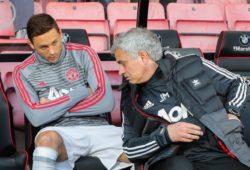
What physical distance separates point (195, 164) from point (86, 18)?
2836 mm

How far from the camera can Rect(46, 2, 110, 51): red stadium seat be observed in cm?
450

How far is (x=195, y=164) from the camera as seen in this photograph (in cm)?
223

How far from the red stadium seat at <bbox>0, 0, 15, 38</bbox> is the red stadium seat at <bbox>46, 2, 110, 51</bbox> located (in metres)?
0.42

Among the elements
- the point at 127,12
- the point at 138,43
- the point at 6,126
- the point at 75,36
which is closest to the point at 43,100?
the point at 6,126

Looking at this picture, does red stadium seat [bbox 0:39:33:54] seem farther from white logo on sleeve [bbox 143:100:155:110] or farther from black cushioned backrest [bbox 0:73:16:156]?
white logo on sleeve [bbox 143:100:155:110]

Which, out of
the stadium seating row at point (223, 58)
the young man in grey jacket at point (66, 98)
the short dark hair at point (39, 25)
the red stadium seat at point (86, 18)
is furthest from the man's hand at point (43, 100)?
the red stadium seat at point (86, 18)

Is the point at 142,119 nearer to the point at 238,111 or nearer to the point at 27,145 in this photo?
the point at 238,111

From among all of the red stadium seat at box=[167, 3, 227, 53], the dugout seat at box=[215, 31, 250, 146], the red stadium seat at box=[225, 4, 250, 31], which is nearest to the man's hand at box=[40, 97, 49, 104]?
the dugout seat at box=[215, 31, 250, 146]

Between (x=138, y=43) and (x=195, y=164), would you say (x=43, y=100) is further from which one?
(x=195, y=164)

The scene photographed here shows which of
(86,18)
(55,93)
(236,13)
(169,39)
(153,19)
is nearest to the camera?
(55,93)

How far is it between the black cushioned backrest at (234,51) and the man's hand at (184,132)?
1.53 meters

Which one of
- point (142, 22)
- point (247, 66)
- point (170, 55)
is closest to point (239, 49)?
point (247, 66)

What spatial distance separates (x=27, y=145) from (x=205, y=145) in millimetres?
1008

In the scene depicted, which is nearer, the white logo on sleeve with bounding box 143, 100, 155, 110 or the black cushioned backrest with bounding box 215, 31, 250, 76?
the white logo on sleeve with bounding box 143, 100, 155, 110
